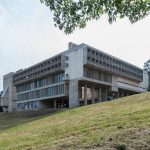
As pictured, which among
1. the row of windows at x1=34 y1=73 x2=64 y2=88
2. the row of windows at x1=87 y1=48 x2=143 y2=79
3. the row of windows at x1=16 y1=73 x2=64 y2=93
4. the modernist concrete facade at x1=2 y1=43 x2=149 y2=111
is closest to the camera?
the row of windows at x1=87 y1=48 x2=143 y2=79

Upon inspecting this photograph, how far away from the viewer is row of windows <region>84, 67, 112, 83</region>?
71325mm

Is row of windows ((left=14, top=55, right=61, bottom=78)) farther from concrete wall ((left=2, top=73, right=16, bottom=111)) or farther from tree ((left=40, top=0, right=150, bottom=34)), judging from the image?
tree ((left=40, top=0, right=150, bottom=34))

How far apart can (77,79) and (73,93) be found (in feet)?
10.0

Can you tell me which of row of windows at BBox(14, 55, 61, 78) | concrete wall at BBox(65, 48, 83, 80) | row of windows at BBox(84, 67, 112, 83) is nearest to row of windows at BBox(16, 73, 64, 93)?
concrete wall at BBox(65, 48, 83, 80)

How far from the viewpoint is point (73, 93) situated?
7100 cm

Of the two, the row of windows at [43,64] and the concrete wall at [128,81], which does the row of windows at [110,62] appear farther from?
the row of windows at [43,64]

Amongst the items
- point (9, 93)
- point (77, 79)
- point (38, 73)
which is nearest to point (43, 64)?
point (38, 73)

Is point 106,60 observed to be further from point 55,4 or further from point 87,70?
point 55,4

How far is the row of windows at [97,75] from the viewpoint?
2808 inches

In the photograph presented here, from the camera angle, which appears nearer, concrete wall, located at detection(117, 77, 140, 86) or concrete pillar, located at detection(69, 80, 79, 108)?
concrete pillar, located at detection(69, 80, 79, 108)

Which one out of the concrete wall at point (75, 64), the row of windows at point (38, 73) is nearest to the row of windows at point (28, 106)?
the row of windows at point (38, 73)

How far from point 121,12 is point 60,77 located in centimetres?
6709

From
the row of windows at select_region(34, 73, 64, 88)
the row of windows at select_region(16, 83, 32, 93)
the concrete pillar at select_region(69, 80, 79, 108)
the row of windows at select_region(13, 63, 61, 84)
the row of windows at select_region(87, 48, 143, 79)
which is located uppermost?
the row of windows at select_region(87, 48, 143, 79)

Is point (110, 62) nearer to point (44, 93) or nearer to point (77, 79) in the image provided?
point (77, 79)
